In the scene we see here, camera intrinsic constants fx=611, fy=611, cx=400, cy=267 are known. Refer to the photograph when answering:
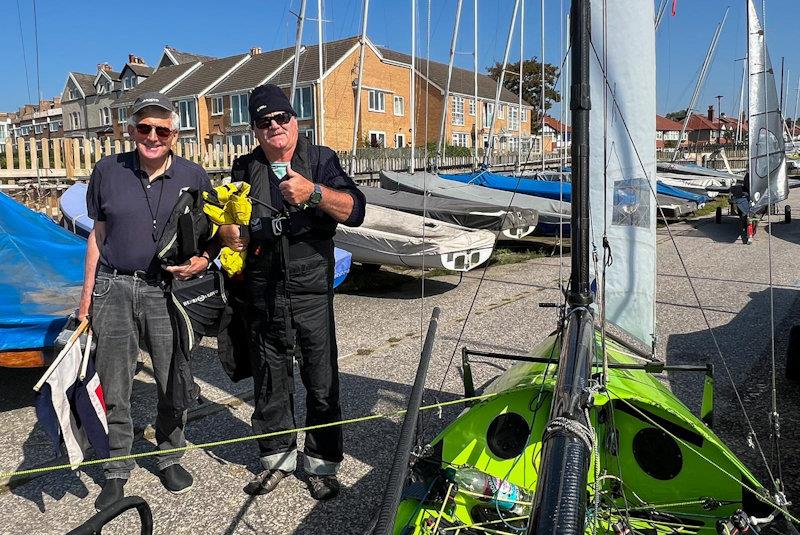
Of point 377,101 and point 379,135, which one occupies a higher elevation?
point 377,101

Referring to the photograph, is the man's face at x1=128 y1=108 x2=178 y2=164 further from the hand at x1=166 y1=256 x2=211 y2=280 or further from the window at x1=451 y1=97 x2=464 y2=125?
the window at x1=451 y1=97 x2=464 y2=125

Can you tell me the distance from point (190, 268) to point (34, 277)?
139 inches

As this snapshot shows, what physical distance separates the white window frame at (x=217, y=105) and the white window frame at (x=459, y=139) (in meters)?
16.3

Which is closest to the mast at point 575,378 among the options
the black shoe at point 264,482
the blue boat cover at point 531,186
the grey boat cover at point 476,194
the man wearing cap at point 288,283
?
the man wearing cap at point 288,283

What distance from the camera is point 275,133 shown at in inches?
114

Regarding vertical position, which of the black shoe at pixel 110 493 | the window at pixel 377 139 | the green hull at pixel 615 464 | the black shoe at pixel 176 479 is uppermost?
the window at pixel 377 139

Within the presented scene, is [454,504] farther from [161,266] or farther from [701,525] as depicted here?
[161,266]

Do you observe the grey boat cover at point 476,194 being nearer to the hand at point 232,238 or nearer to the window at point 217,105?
the hand at point 232,238

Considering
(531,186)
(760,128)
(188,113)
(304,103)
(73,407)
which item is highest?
(188,113)

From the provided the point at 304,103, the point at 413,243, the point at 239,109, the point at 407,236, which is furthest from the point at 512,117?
the point at 413,243

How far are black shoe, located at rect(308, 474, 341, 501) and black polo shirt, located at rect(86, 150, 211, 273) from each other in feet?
4.41

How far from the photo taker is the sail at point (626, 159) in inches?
139

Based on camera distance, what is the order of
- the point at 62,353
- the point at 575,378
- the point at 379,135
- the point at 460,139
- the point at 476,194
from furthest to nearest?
the point at 460,139
the point at 379,135
the point at 476,194
the point at 62,353
the point at 575,378

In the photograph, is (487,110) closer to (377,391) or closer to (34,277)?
(34,277)
